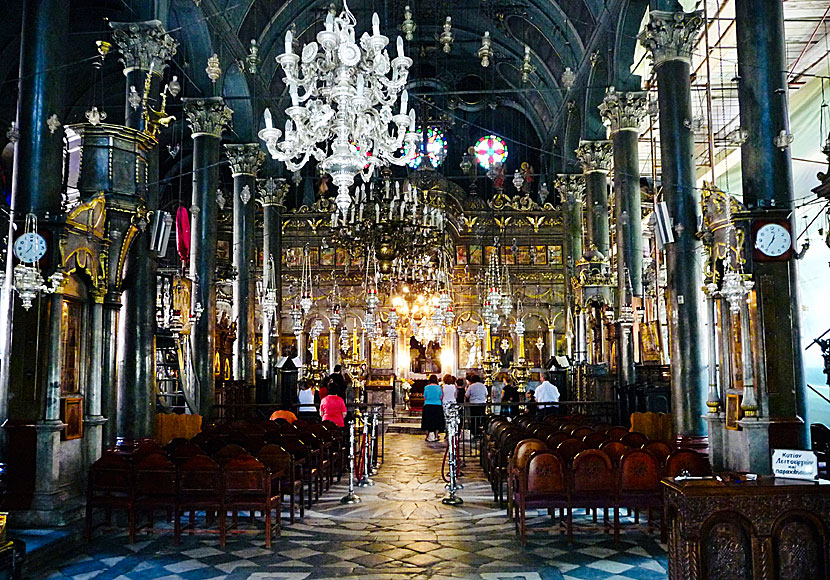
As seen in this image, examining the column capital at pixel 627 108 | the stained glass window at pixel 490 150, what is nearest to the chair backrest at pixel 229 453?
the column capital at pixel 627 108

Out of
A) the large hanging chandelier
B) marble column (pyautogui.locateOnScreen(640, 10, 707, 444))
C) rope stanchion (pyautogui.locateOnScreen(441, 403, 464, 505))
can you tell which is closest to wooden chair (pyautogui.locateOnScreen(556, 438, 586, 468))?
rope stanchion (pyautogui.locateOnScreen(441, 403, 464, 505))

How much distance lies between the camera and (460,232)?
27.0 m

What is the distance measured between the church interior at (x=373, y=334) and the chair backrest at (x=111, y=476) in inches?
1.1

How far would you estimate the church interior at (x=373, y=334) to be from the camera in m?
6.74

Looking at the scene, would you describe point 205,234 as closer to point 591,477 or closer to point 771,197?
point 591,477

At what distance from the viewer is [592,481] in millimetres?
7066

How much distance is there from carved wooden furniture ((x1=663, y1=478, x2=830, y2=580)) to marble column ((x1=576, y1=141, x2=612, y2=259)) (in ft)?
49.3

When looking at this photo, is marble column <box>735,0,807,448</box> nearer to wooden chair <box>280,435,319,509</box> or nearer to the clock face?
the clock face

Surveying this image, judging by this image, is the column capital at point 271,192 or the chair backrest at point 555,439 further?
the column capital at point 271,192

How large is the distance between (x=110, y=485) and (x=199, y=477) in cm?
89

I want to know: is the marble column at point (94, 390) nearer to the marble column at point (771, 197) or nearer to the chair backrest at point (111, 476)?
the chair backrest at point (111, 476)

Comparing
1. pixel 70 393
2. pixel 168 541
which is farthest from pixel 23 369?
pixel 168 541

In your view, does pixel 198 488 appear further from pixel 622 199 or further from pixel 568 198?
pixel 568 198

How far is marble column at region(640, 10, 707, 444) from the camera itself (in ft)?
35.5
